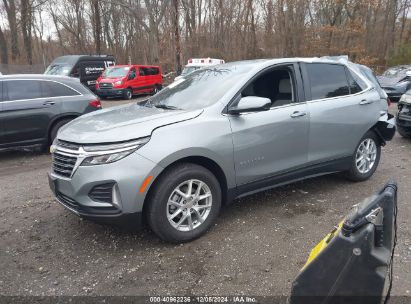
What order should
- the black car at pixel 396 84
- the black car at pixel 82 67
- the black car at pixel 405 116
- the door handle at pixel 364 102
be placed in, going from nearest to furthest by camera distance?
the door handle at pixel 364 102, the black car at pixel 405 116, the black car at pixel 396 84, the black car at pixel 82 67

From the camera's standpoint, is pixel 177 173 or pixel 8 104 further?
pixel 8 104

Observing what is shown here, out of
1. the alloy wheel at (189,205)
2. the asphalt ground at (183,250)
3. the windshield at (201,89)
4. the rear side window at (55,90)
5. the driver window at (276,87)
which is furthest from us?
the rear side window at (55,90)

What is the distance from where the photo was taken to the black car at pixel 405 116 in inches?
294

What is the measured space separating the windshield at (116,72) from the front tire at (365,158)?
49.3 feet

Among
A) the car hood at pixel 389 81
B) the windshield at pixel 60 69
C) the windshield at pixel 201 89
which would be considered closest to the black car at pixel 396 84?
the car hood at pixel 389 81

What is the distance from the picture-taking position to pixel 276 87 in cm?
445

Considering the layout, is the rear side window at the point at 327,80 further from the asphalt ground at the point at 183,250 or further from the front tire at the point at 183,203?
the front tire at the point at 183,203

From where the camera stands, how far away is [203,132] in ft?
11.1

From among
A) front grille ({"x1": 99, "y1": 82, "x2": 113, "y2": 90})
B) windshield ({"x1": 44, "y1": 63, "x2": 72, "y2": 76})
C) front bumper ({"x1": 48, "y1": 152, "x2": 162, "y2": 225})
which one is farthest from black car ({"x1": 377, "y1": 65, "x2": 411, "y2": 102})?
windshield ({"x1": 44, "y1": 63, "x2": 72, "y2": 76})

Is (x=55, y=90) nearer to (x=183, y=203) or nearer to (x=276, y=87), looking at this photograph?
(x=276, y=87)

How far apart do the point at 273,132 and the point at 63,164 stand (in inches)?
84.5

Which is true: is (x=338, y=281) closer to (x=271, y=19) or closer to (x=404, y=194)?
(x=404, y=194)

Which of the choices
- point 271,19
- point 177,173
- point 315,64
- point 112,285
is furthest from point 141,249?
point 271,19

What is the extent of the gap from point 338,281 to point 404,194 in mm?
3470
